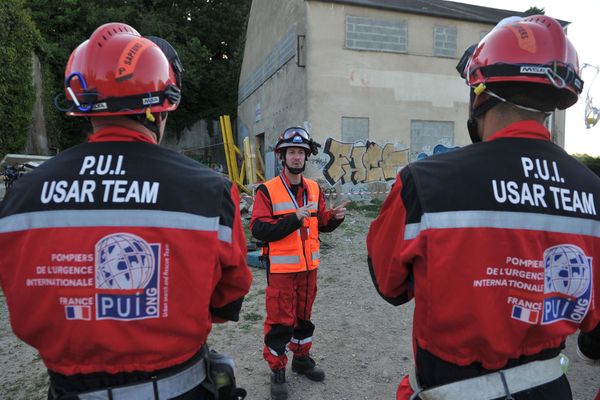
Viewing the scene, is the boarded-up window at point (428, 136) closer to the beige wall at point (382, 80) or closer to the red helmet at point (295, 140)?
the beige wall at point (382, 80)

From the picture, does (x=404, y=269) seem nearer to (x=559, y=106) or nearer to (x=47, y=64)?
(x=559, y=106)

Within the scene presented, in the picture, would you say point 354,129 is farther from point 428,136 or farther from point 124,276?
point 124,276

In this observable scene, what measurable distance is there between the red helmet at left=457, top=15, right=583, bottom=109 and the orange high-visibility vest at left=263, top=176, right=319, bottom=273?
2.36 metres

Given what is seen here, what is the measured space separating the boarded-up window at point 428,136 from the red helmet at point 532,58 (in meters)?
13.5

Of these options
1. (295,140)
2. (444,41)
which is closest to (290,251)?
(295,140)

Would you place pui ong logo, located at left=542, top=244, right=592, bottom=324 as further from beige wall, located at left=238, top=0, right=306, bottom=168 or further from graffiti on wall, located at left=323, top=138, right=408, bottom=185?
beige wall, located at left=238, top=0, right=306, bottom=168

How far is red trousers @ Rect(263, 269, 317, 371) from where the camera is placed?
368 centimetres

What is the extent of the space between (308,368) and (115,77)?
3278 millimetres

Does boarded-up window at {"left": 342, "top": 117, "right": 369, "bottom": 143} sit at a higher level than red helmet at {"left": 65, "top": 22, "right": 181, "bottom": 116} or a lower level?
higher

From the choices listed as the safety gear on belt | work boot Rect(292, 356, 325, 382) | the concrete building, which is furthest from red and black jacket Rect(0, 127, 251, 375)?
the concrete building

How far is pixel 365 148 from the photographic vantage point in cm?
1421

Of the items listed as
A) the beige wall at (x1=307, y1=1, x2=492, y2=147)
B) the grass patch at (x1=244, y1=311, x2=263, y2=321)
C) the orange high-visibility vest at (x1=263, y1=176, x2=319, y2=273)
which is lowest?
the grass patch at (x1=244, y1=311, x2=263, y2=321)

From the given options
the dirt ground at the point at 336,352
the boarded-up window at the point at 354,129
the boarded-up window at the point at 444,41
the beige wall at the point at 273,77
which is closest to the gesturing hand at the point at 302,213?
the dirt ground at the point at 336,352

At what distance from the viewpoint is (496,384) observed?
5.02 ft
